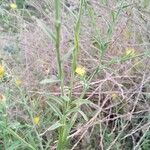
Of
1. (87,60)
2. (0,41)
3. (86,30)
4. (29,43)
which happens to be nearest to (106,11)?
(86,30)

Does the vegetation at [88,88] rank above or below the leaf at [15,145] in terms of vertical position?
above

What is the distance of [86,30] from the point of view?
6.48 feet

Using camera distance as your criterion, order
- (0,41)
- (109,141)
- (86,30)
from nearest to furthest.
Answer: (109,141)
(86,30)
(0,41)

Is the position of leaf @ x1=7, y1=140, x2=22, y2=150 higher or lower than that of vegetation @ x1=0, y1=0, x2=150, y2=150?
lower

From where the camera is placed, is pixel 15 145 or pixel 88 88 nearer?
pixel 15 145

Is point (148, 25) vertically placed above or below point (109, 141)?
above

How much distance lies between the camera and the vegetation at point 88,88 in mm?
1538

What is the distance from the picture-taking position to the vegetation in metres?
1.54

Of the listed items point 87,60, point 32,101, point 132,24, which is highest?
point 132,24

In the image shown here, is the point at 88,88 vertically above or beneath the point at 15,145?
above

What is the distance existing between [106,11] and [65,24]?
229 mm

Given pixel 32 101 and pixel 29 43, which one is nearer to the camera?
pixel 32 101

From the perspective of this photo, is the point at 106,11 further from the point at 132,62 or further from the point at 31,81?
the point at 31,81

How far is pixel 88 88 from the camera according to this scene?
1.59 m
